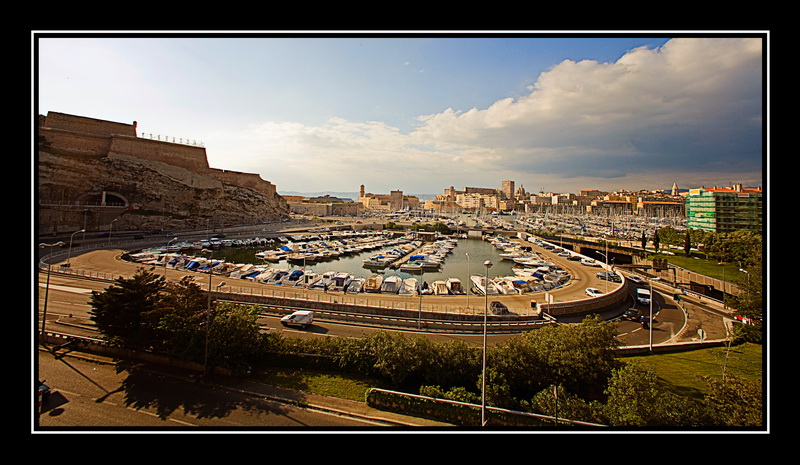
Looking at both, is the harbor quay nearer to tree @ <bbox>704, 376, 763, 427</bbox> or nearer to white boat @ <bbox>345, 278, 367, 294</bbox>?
white boat @ <bbox>345, 278, 367, 294</bbox>

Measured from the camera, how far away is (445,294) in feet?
62.4

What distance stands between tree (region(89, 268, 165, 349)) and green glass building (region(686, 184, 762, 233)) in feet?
151

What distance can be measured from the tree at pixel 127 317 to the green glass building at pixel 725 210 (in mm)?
46124

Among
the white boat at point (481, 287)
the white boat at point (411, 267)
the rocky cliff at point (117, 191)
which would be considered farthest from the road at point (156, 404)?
the rocky cliff at point (117, 191)

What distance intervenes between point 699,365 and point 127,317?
59.0ft

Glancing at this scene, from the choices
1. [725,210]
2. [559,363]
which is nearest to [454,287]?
[559,363]

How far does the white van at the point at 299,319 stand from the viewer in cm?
1225

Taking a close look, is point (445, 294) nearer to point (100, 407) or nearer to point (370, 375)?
point (370, 375)

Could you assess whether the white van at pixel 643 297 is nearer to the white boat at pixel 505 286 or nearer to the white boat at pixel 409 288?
the white boat at pixel 505 286

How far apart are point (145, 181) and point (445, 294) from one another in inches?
1834

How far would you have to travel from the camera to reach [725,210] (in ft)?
114

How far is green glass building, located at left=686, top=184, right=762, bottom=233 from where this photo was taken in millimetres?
31112
